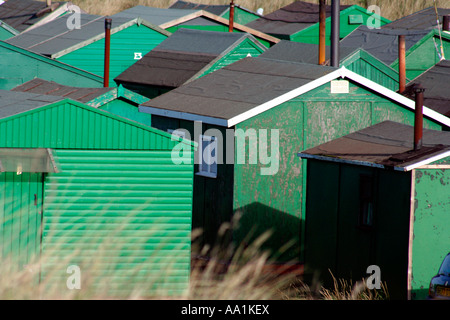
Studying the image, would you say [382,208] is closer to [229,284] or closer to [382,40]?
[229,284]

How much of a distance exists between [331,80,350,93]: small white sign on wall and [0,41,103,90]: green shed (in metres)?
11.0

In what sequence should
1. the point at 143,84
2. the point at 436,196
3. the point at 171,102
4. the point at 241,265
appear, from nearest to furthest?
the point at 436,196 < the point at 241,265 < the point at 171,102 < the point at 143,84

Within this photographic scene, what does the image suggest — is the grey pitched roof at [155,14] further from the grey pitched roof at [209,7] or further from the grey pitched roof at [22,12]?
the grey pitched roof at [209,7]

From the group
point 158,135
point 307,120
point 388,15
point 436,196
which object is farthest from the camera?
point 388,15

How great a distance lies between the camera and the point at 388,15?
2143 inches

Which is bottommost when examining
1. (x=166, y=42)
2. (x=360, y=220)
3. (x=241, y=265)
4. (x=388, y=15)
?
(x=241, y=265)

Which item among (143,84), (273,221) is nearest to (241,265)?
(273,221)

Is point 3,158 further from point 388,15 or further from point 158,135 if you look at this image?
point 388,15

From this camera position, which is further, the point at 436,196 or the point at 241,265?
the point at 241,265

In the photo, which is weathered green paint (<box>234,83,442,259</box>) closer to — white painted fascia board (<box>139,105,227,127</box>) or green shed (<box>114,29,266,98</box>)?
white painted fascia board (<box>139,105,227,127</box>)

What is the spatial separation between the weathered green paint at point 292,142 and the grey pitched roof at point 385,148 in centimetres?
166

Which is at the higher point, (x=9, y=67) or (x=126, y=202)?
(x=9, y=67)

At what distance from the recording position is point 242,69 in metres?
18.1

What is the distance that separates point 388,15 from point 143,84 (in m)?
34.1
